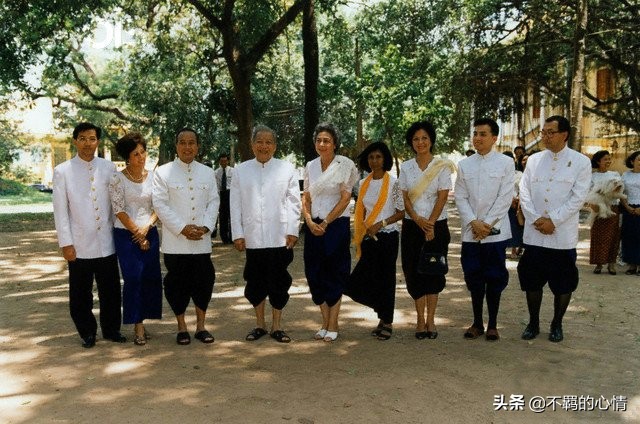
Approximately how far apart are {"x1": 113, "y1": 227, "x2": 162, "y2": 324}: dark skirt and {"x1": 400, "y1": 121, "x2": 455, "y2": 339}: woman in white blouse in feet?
7.46

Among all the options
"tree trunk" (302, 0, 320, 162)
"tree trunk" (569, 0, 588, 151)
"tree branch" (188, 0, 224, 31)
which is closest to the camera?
"tree trunk" (569, 0, 588, 151)

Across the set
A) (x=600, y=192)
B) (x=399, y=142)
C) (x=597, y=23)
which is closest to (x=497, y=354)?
(x=600, y=192)

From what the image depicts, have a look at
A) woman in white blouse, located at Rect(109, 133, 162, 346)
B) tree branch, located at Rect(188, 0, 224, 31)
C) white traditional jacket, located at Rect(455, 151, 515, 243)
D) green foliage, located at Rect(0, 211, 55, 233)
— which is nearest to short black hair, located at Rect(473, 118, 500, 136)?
white traditional jacket, located at Rect(455, 151, 515, 243)

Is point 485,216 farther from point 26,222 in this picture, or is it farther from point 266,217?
point 26,222

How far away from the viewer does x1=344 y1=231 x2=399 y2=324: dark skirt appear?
5578 mm

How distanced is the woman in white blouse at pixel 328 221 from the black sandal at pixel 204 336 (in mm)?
970

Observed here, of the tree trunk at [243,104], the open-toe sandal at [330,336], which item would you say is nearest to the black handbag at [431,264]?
the open-toe sandal at [330,336]

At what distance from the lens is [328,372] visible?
466 cm

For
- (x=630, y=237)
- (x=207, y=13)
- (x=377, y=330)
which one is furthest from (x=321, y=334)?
(x=207, y=13)

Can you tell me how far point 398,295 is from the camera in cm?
764

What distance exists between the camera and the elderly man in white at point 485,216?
5.44 metres

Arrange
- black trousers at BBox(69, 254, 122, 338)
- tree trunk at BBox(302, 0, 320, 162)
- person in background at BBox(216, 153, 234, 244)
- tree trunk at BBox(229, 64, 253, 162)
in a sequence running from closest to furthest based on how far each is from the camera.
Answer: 1. black trousers at BBox(69, 254, 122, 338)
2. person in background at BBox(216, 153, 234, 244)
3. tree trunk at BBox(302, 0, 320, 162)
4. tree trunk at BBox(229, 64, 253, 162)

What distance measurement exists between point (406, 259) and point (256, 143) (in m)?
1.71

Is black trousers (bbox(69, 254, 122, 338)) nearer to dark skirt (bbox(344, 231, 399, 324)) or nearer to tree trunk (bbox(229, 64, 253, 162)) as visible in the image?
dark skirt (bbox(344, 231, 399, 324))
